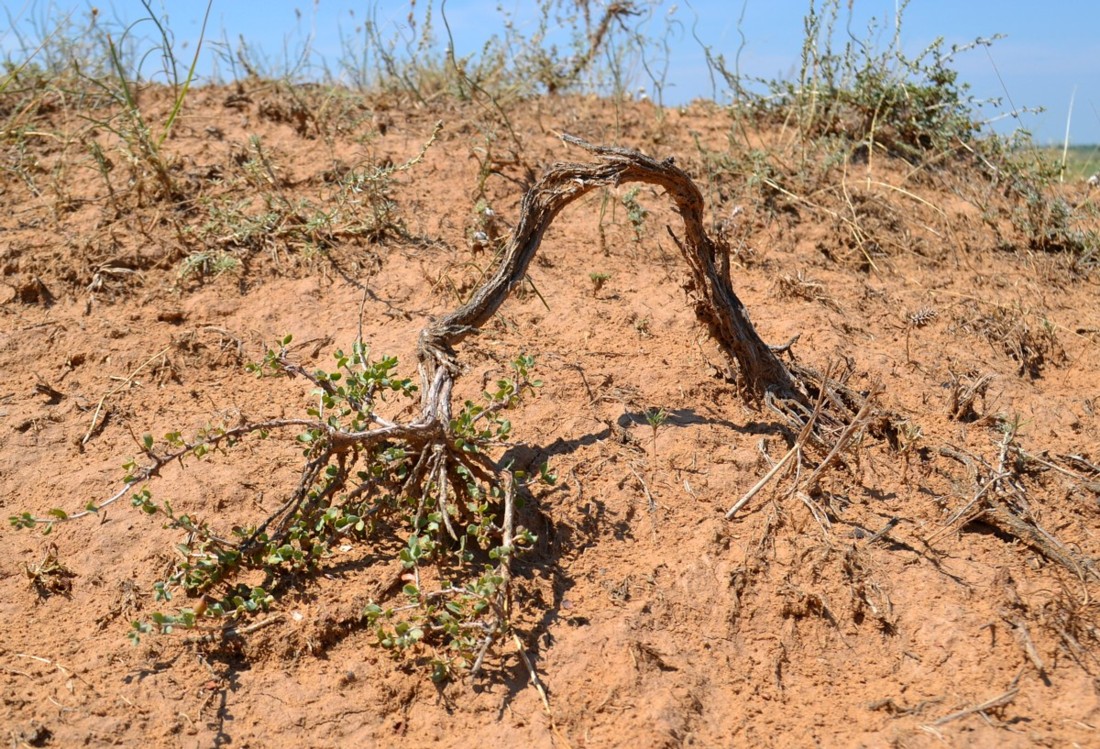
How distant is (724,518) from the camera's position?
2885 millimetres

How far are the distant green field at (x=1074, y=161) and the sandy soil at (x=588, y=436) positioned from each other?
367mm

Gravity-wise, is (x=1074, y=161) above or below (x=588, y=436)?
above

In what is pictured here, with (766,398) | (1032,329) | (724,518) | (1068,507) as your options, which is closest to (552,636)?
(724,518)

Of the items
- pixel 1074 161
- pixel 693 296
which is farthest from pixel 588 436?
pixel 1074 161

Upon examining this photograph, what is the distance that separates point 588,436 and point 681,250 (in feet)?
2.25

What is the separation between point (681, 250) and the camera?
3127mm

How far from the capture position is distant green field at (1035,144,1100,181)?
214 inches

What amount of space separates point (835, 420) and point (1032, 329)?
1.37 m

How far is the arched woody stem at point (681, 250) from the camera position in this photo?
2.98 metres

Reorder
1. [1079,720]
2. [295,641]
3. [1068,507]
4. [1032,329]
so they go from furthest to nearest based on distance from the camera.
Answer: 1. [1032,329]
2. [1068,507]
3. [295,641]
4. [1079,720]

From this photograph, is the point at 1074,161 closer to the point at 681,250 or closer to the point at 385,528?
the point at 681,250

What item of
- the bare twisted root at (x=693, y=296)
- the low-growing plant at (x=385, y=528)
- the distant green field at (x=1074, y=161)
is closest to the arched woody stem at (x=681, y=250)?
the bare twisted root at (x=693, y=296)

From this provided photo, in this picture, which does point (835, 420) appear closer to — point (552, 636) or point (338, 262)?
point (552, 636)

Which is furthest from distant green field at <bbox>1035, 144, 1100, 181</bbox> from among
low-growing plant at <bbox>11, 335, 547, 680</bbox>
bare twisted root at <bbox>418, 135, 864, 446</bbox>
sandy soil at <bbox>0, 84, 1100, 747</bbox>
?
low-growing plant at <bbox>11, 335, 547, 680</bbox>
